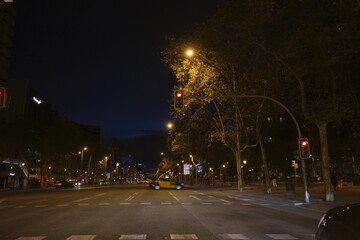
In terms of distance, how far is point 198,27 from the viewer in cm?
2745

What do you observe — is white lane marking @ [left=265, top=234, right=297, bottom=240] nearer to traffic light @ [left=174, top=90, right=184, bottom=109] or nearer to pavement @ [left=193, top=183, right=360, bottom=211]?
pavement @ [left=193, top=183, right=360, bottom=211]

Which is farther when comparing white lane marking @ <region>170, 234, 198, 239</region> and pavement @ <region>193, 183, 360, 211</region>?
pavement @ <region>193, 183, 360, 211</region>

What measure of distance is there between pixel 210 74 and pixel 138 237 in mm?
23877

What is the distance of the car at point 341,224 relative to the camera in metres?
4.51

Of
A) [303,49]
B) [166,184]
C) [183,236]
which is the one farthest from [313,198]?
[166,184]

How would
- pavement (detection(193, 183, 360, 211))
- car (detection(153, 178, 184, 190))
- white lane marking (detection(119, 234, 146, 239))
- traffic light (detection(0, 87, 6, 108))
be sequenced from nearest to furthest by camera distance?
white lane marking (detection(119, 234, 146, 239)) < traffic light (detection(0, 87, 6, 108)) < pavement (detection(193, 183, 360, 211)) < car (detection(153, 178, 184, 190))

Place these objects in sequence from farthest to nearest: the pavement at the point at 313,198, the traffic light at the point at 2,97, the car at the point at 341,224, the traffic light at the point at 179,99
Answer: the traffic light at the point at 179,99
the pavement at the point at 313,198
the traffic light at the point at 2,97
the car at the point at 341,224

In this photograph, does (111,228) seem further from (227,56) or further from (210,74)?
(210,74)

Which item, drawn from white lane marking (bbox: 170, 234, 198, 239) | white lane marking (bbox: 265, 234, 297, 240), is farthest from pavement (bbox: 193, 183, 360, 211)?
white lane marking (bbox: 170, 234, 198, 239)

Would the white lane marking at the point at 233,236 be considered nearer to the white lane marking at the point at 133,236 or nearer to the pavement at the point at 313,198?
the white lane marking at the point at 133,236

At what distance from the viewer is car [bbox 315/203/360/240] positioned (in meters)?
4.51

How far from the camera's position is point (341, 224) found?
4.79 m

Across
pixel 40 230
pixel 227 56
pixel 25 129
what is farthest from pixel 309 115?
pixel 25 129

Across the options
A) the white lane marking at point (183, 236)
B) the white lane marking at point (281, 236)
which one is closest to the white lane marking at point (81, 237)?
the white lane marking at point (183, 236)
